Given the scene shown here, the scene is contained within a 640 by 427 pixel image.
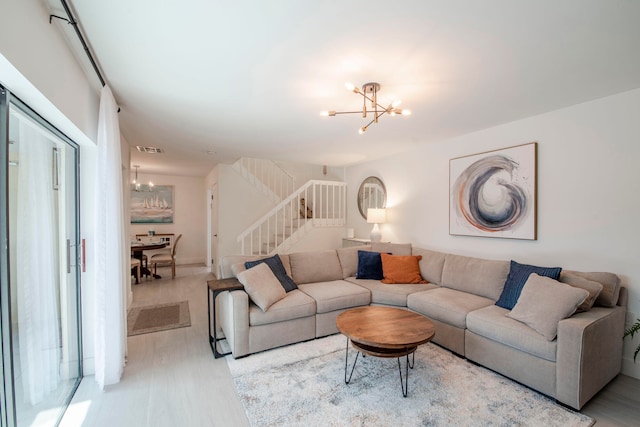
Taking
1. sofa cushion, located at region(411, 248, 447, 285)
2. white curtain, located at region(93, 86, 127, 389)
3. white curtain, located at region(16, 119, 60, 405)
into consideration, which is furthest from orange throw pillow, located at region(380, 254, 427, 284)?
white curtain, located at region(16, 119, 60, 405)

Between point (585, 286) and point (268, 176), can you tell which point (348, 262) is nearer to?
point (585, 286)

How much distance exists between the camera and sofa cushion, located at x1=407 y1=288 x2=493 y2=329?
2668 mm

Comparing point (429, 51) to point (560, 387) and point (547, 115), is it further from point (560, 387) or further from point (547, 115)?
point (560, 387)

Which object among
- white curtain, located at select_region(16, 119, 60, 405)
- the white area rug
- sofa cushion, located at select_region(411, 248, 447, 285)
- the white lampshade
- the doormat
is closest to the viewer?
white curtain, located at select_region(16, 119, 60, 405)

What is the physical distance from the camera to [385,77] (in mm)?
2145

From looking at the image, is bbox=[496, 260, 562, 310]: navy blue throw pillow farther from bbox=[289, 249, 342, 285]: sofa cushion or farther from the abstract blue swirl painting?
bbox=[289, 249, 342, 285]: sofa cushion

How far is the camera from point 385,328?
2250mm

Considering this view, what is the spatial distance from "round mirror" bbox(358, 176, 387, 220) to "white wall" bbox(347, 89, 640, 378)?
1.57m

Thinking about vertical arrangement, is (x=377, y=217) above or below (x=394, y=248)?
above

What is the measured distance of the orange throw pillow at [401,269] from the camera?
359 cm

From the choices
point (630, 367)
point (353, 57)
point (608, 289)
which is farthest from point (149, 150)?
point (630, 367)

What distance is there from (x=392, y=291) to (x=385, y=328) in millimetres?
1098

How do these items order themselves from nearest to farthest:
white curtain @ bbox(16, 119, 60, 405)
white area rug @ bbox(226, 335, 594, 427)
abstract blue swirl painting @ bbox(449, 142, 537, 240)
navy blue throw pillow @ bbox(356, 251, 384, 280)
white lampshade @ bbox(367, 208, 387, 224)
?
white curtain @ bbox(16, 119, 60, 405) → white area rug @ bbox(226, 335, 594, 427) → abstract blue swirl painting @ bbox(449, 142, 537, 240) → navy blue throw pillow @ bbox(356, 251, 384, 280) → white lampshade @ bbox(367, 208, 387, 224)

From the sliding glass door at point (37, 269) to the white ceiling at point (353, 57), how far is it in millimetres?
703
